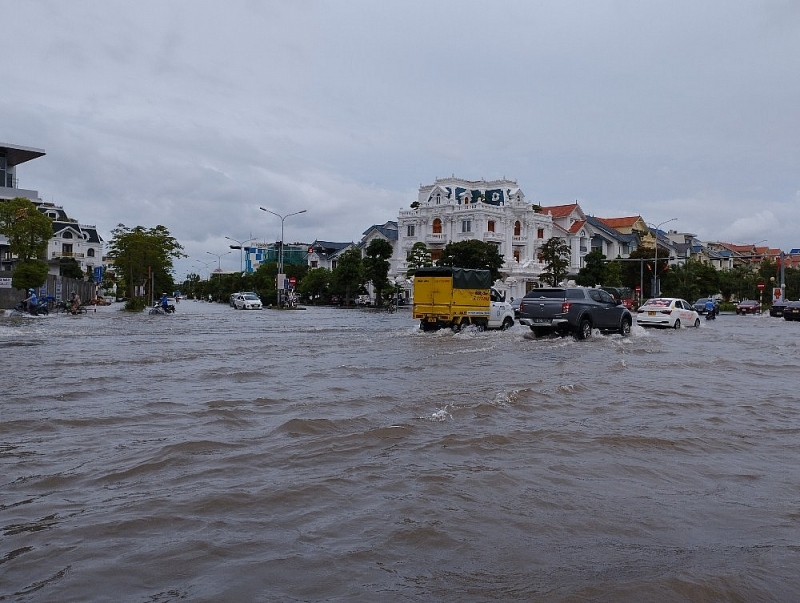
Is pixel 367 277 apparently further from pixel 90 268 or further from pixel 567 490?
pixel 567 490

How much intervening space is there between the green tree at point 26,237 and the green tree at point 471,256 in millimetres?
31625

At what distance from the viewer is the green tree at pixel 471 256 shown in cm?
6431

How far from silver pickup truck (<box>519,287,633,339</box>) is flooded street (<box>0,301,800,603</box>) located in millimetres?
10256

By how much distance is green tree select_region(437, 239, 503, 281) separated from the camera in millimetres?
64312

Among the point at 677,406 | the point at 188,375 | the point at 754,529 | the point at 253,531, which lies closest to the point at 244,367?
the point at 188,375

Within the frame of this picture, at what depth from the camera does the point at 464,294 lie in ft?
87.1

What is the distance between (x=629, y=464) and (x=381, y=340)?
652 inches

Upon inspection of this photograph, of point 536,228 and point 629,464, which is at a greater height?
point 536,228

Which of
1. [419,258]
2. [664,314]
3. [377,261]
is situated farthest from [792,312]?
[377,261]

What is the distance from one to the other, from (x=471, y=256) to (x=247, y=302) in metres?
19.1

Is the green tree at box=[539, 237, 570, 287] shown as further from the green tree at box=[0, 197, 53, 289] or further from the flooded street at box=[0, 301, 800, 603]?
the flooded street at box=[0, 301, 800, 603]

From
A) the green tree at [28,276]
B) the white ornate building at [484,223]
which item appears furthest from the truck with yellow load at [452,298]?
the white ornate building at [484,223]

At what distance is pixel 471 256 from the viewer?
211 feet

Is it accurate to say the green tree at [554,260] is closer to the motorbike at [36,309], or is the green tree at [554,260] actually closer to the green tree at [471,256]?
the green tree at [471,256]
